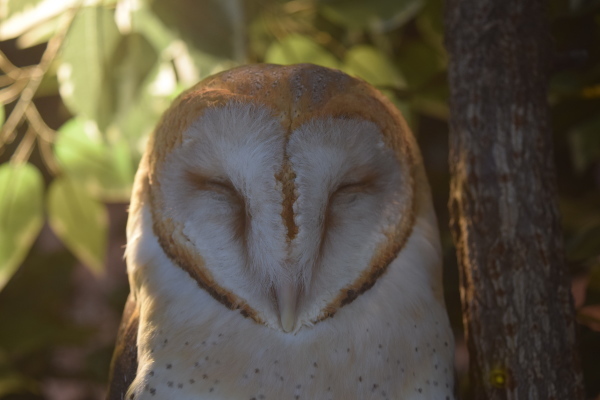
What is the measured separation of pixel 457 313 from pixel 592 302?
23 cm

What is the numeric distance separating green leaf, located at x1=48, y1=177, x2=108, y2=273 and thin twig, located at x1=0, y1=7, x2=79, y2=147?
111 mm

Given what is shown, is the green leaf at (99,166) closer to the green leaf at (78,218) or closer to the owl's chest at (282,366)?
the green leaf at (78,218)

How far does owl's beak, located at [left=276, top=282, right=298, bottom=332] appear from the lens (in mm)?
580

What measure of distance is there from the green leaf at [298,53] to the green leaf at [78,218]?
408mm

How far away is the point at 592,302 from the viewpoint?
0.85 metres

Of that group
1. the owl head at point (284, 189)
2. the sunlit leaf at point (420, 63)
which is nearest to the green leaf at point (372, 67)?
the sunlit leaf at point (420, 63)

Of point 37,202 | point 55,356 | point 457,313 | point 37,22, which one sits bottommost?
point 55,356

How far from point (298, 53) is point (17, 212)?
1.76ft

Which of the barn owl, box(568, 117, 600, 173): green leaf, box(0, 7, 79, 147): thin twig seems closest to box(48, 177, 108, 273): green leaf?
box(0, 7, 79, 147): thin twig

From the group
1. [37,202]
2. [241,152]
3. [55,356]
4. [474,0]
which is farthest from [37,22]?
[55,356]

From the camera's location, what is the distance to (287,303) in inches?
23.0

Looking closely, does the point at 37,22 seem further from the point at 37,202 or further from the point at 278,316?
the point at 278,316

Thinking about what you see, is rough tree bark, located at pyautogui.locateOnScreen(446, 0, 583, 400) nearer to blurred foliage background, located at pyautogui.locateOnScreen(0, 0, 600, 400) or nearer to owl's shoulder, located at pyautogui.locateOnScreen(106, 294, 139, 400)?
blurred foliage background, located at pyautogui.locateOnScreen(0, 0, 600, 400)

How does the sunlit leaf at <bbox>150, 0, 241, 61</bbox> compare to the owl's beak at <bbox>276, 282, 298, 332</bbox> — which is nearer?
the owl's beak at <bbox>276, 282, 298, 332</bbox>
